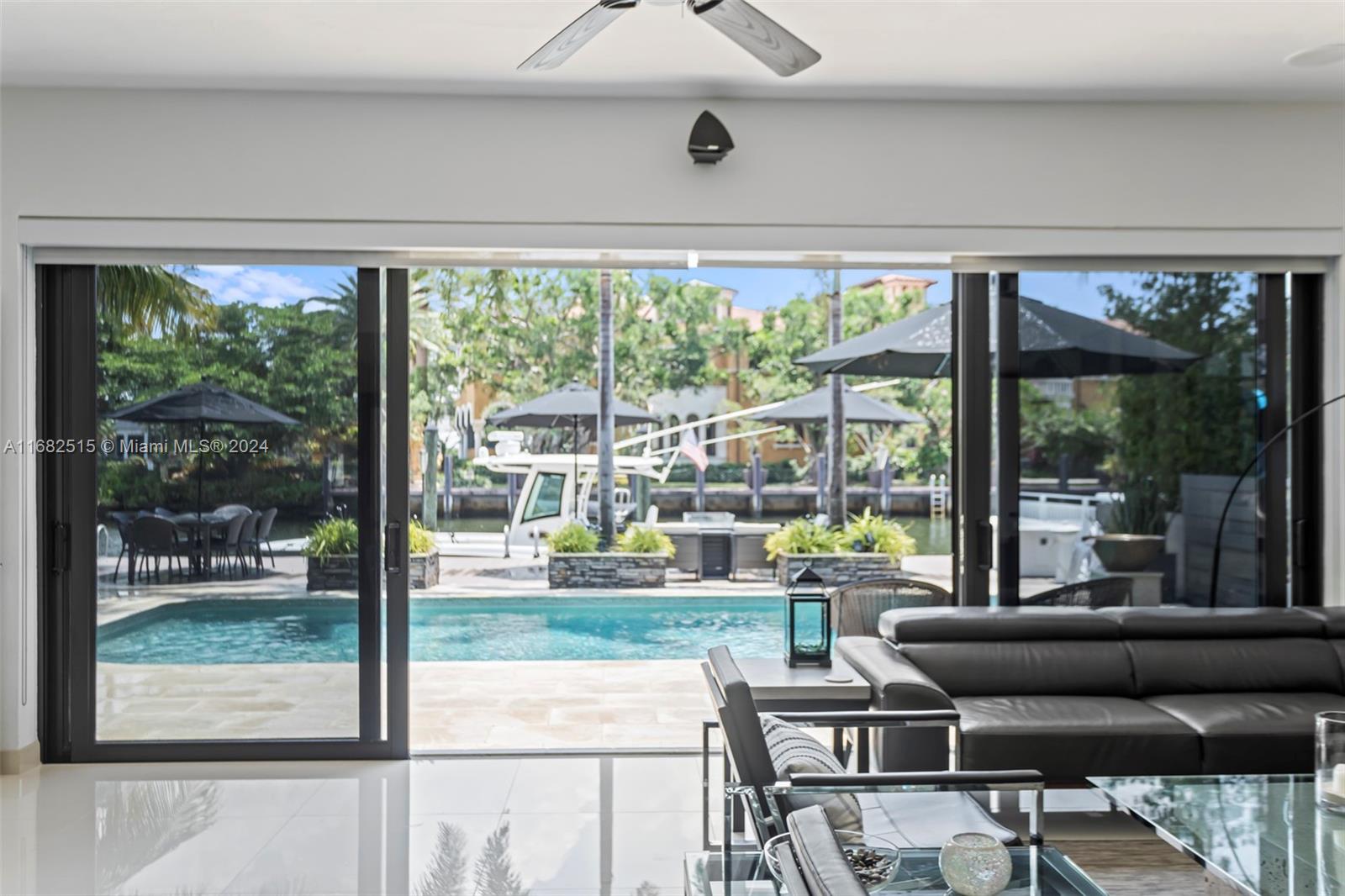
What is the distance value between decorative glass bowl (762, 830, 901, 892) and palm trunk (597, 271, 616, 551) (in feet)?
24.1

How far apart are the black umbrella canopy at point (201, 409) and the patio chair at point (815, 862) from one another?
138 inches

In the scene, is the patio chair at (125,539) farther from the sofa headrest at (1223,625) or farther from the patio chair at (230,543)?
the sofa headrest at (1223,625)

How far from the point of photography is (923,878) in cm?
224

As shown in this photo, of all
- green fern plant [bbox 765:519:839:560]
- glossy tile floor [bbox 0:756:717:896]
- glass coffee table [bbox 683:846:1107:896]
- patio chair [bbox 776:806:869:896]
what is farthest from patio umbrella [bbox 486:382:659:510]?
patio chair [bbox 776:806:869:896]

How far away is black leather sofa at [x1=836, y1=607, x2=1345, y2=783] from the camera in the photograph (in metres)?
3.41

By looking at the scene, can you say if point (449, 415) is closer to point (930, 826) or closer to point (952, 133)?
point (952, 133)

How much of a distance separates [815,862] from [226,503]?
374 cm

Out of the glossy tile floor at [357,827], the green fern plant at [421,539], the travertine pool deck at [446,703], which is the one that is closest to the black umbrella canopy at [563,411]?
the green fern plant at [421,539]

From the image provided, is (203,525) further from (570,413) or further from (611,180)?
(570,413)

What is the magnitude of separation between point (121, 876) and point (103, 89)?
3.09m

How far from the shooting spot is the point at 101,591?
439 cm

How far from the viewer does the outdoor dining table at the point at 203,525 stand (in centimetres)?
441

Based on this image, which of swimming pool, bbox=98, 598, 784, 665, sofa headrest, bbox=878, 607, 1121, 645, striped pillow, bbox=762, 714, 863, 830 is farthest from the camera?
swimming pool, bbox=98, 598, 784, 665

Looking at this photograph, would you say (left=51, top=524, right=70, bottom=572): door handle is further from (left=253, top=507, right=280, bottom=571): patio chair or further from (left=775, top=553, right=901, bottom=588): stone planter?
(left=775, top=553, right=901, bottom=588): stone planter
